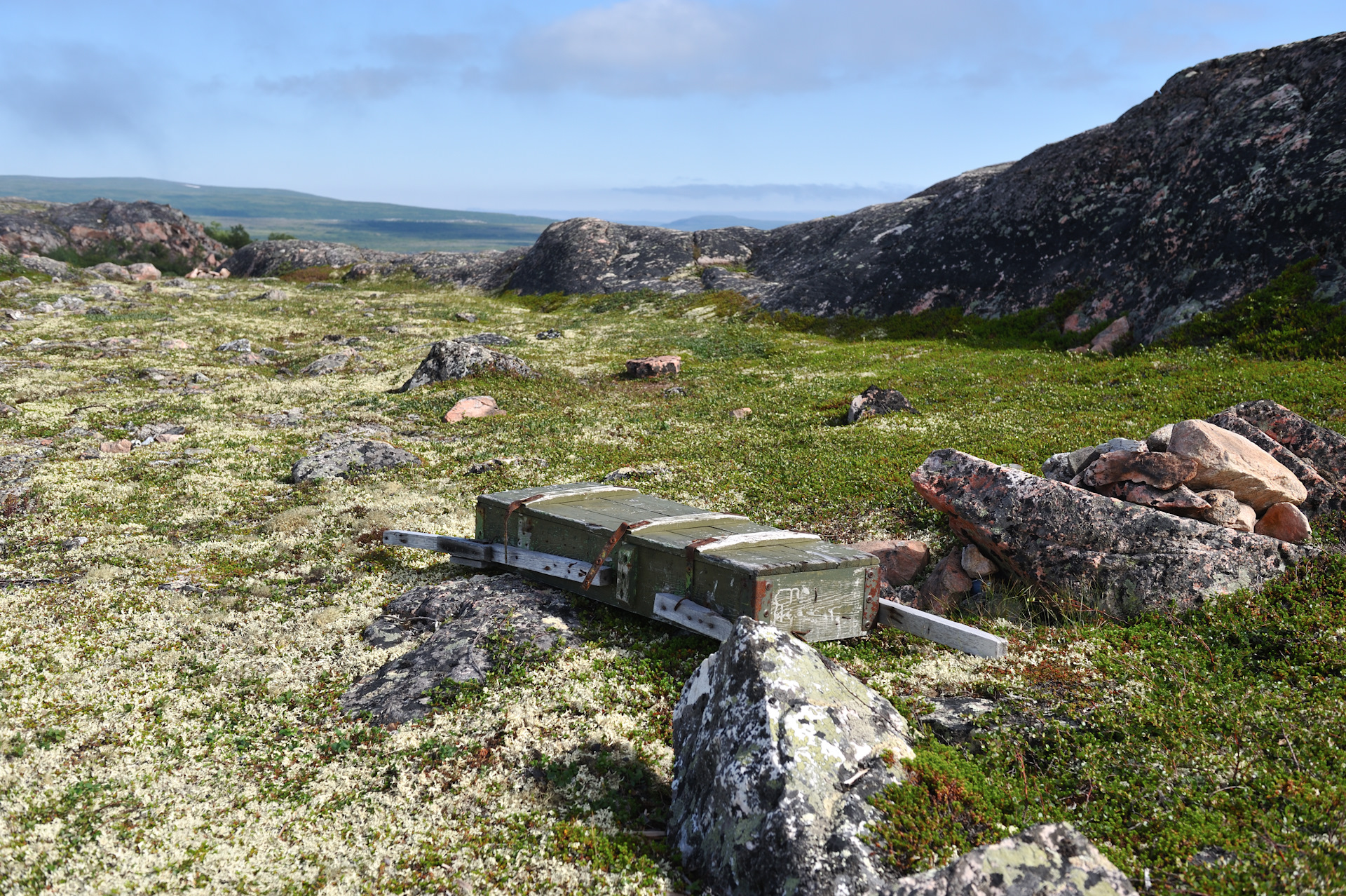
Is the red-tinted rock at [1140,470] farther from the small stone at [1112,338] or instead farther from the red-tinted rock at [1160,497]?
the small stone at [1112,338]

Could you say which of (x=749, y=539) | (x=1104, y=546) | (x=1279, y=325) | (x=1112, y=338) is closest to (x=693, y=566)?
(x=749, y=539)

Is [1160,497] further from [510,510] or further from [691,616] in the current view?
[510,510]

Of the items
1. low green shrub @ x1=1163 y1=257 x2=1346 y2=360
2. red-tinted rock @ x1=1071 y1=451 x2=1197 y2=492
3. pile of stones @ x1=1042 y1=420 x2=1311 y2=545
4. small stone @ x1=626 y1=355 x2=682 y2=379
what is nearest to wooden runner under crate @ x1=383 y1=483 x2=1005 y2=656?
pile of stones @ x1=1042 y1=420 x2=1311 y2=545

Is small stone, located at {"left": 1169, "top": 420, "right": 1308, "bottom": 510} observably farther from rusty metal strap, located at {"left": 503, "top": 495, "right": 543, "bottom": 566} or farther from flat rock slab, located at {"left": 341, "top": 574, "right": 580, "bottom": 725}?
rusty metal strap, located at {"left": 503, "top": 495, "right": 543, "bottom": 566}

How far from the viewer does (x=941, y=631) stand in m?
10.1

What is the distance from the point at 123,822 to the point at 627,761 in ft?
16.4

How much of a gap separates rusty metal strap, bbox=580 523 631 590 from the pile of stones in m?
8.05

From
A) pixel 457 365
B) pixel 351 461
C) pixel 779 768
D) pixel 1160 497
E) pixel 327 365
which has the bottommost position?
pixel 351 461

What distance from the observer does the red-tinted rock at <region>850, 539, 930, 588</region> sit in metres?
13.7

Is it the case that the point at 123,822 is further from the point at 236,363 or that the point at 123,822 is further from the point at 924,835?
the point at 236,363

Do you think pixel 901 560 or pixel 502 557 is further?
pixel 901 560

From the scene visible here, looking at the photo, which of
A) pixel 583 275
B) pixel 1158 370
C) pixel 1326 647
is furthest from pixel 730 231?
pixel 1326 647

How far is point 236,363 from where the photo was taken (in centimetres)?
3853

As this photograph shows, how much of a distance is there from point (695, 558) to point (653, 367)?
1021 inches
